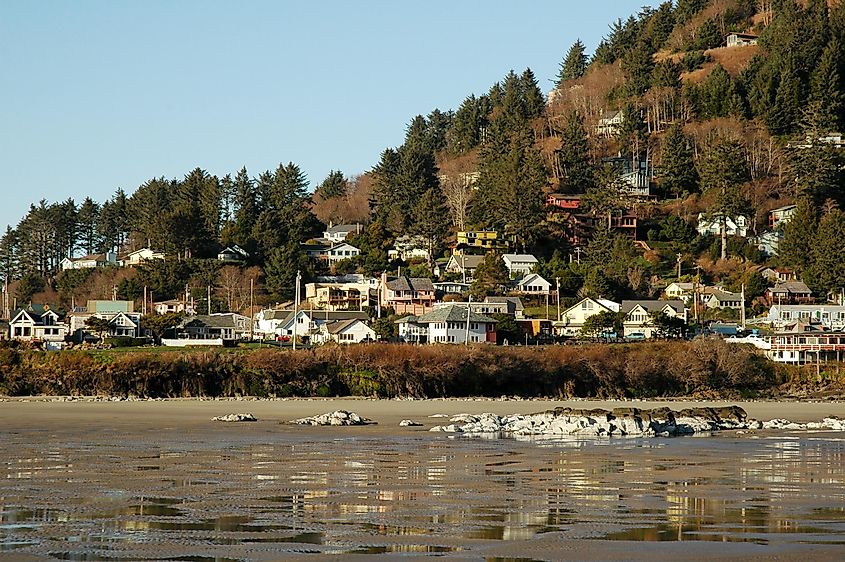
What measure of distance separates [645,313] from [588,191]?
82.1 ft

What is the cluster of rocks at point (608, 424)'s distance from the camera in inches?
1037

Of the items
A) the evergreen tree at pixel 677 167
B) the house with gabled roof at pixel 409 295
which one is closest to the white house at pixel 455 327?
the house with gabled roof at pixel 409 295

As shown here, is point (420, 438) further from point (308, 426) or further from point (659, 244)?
point (659, 244)

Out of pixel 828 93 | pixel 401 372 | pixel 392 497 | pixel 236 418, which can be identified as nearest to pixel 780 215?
pixel 828 93

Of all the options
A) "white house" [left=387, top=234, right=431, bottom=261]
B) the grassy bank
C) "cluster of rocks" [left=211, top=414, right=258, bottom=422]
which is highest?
"white house" [left=387, top=234, right=431, bottom=261]

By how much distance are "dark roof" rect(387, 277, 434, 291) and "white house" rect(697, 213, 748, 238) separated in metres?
21.9

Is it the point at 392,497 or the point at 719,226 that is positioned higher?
the point at 719,226

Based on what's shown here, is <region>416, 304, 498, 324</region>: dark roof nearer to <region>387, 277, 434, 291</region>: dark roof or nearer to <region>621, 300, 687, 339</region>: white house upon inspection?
<region>621, 300, 687, 339</region>: white house

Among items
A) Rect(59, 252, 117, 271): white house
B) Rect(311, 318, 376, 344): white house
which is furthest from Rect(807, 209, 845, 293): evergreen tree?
Rect(59, 252, 117, 271): white house

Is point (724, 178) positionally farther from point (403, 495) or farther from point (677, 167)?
point (403, 495)

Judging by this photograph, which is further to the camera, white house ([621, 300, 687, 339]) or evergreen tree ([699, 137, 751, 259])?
evergreen tree ([699, 137, 751, 259])

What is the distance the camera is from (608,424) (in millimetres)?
26578

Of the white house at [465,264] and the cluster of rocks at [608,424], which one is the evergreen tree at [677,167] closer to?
the white house at [465,264]

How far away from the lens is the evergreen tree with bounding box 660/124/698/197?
297 ft
